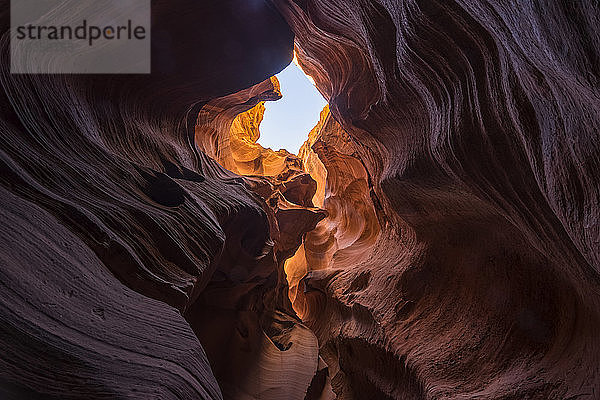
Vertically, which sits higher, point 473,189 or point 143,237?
point 473,189

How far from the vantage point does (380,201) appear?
8867 millimetres

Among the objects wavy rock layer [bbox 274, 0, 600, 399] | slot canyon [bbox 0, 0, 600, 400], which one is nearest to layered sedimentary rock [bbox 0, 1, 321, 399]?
slot canyon [bbox 0, 0, 600, 400]

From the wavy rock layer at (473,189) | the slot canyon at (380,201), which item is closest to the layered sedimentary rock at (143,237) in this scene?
the slot canyon at (380,201)

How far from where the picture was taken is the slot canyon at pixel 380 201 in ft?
7.94

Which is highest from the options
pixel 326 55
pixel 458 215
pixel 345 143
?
pixel 326 55

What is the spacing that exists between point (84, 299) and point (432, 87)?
4.14m

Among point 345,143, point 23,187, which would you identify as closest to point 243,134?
point 345,143

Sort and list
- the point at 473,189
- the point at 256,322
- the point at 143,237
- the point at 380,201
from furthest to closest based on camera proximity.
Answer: the point at 380,201 → the point at 256,322 → the point at 473,189 → the point at 143,237

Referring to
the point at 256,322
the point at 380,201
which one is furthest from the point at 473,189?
the point at 256,322

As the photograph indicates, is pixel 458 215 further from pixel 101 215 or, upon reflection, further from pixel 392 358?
pixel 101 215

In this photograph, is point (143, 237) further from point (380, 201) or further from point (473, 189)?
point (380, 201)

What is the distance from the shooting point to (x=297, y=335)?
8125 millimetres

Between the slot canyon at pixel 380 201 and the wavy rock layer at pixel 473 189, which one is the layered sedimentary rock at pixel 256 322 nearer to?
the slot canyon at pixel 380 201

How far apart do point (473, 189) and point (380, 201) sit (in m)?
4.94
